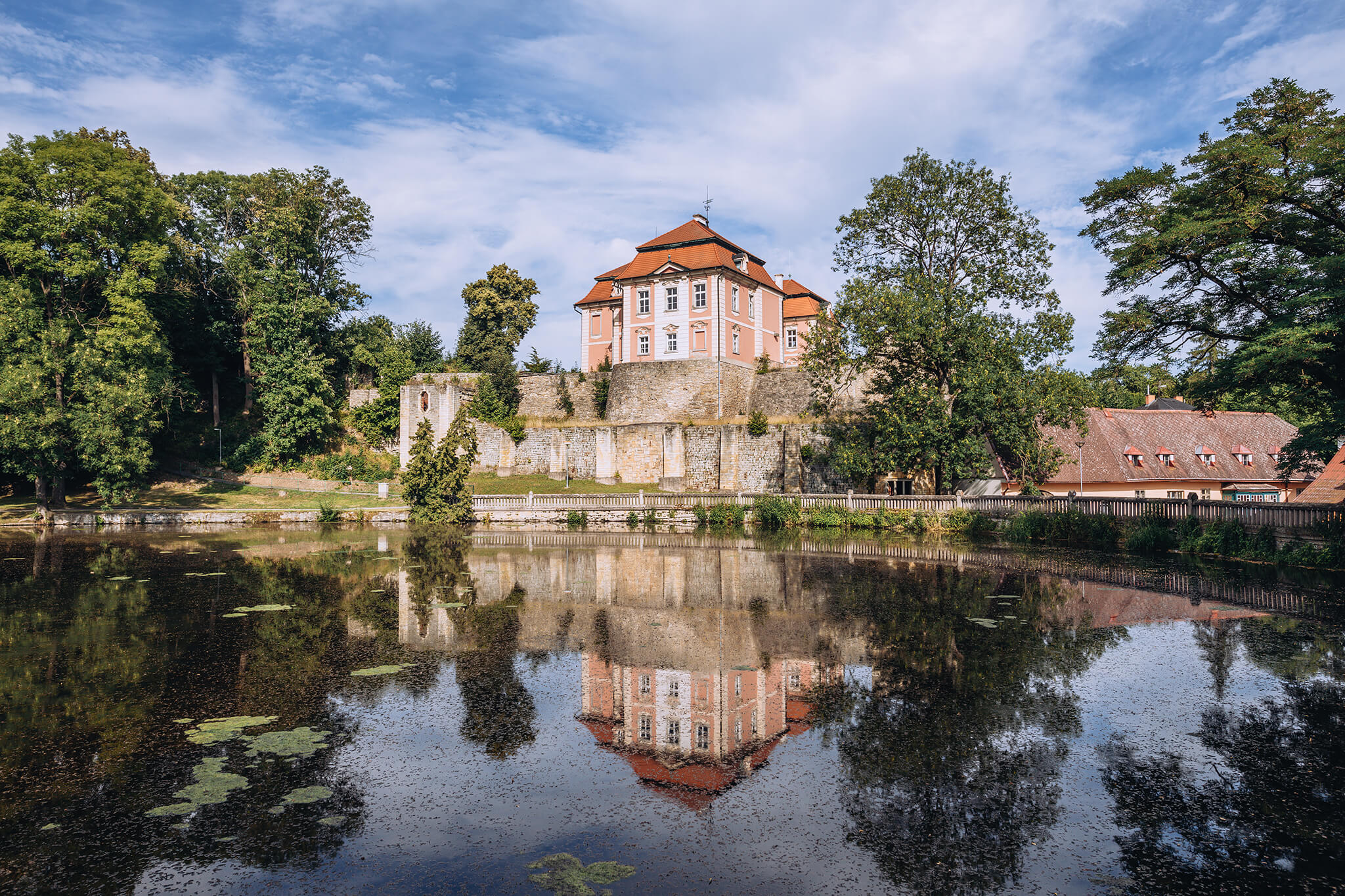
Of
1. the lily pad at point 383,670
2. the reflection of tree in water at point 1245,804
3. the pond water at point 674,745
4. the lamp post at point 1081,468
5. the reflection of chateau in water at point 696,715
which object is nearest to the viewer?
the reflection of tree in water at point 1245,804

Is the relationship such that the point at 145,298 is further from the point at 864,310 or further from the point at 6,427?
the point at 864,310

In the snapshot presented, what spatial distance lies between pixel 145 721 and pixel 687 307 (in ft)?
140

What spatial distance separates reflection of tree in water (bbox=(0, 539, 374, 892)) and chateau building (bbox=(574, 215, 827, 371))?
35.6 metres

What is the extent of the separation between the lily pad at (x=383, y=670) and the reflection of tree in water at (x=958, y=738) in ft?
16.3

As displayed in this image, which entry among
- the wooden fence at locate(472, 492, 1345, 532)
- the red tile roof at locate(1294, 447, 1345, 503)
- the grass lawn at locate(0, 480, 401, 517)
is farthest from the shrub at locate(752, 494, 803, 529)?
the grass lawn at locate(0, 480, 401, 517)

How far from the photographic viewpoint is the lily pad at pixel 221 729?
247 inches

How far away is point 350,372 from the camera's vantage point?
169 ft

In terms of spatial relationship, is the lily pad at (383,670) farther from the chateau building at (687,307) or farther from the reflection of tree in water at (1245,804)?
the chateau building at (687,307)

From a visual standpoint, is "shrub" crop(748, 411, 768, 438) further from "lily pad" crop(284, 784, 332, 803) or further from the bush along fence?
"lily pad" crop(284, 784, 332, 803)

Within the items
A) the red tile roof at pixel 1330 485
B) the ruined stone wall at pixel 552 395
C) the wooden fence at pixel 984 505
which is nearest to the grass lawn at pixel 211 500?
the wooden fence at pixel 984 505

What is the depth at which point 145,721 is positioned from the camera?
6707mm

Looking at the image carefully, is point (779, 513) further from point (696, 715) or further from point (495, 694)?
point (696, 715)

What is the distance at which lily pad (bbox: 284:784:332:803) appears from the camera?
509cm

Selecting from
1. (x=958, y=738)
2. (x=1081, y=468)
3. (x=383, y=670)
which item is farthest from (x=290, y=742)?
(x=1081, y=468)
